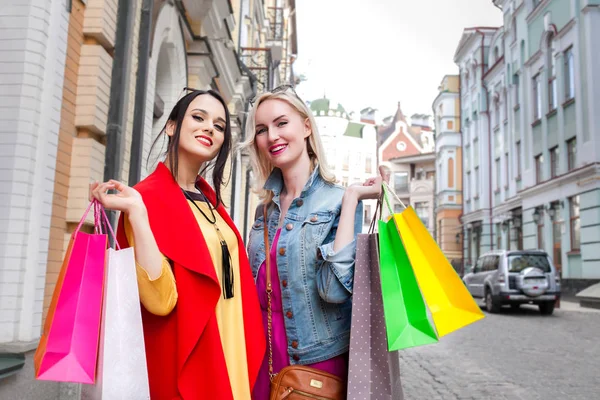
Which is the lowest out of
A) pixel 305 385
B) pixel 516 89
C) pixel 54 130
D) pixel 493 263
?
pixel 305 385

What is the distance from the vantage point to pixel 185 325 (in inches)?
66.0

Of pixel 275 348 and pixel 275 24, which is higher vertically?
pixel 275 24

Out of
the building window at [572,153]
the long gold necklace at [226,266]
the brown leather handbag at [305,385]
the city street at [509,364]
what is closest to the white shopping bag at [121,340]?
the long gold necklace at [226,266]

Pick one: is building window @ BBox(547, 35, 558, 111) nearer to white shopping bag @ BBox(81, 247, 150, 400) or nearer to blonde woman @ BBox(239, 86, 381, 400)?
blonde woman @ BBox(239, 86, 381, 400)

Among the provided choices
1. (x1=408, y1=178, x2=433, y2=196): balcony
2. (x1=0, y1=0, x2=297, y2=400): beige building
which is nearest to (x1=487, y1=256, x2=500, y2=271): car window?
(x1=0, y1=0, x2=297, y2=400): beige building

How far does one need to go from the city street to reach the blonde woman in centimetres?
406

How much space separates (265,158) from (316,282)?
0.63m

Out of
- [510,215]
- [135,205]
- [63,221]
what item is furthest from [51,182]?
[510,215]

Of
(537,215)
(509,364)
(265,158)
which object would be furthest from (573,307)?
(265,158)

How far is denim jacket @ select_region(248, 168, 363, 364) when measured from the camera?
1.82 meters

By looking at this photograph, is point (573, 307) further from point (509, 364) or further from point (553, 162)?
point (509, 364)

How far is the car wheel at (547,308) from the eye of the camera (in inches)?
567

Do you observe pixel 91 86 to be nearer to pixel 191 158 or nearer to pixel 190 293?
pixel 191 158

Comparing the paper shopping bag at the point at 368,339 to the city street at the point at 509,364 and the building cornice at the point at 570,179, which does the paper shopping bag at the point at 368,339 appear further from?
the building cornice at the point at 570,179
